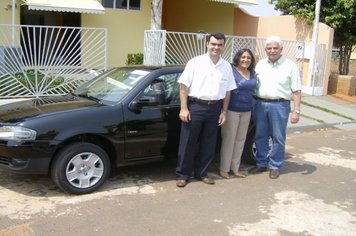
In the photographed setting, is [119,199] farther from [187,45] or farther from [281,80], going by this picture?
[187,45]

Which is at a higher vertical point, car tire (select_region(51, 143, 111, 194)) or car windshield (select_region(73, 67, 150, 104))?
car windshield (select_region(73, 67, 150, 104))

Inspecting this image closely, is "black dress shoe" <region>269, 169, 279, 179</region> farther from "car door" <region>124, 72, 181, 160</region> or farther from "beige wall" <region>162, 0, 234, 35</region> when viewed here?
"beige wall" <region>162, 0, 234, 35</region>

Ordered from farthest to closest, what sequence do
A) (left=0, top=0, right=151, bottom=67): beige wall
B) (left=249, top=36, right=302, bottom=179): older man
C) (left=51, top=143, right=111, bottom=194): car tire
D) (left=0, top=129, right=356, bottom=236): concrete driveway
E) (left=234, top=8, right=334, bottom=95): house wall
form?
(left=0, top=0, right=151, bottom=67): beige wall
(left=234, top=8, right=334, bottom=95): house wall
(left=249, top=36, right=302, bottom=179): older man
(left=51, top=143, right=111, bottom=194): car tire
(left=0, top=129, right=356, bottom=236): concrete driveway

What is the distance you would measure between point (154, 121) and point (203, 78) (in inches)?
30.7

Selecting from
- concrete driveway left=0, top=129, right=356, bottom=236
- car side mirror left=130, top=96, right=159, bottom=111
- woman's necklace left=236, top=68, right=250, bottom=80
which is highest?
woman's necklace left=236, top=68, right=250, bottom=80

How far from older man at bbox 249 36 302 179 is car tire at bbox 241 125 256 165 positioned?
23 centimetres

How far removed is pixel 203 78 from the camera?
A: 524 cm

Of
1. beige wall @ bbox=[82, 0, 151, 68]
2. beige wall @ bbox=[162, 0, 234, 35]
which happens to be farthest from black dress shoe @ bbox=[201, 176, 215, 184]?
beige wall @ bbox=[162, 0, 234, 35]

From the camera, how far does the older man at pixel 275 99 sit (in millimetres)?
5824

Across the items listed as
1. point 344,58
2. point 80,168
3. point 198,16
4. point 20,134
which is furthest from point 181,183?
point 198,16

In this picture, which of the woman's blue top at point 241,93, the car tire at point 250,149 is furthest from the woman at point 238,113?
the car tire at point 250,149

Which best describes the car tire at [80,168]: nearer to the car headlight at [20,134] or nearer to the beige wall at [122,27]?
the car headlight at [20,134]

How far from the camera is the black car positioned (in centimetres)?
476

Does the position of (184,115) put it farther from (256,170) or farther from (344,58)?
(344,58)
